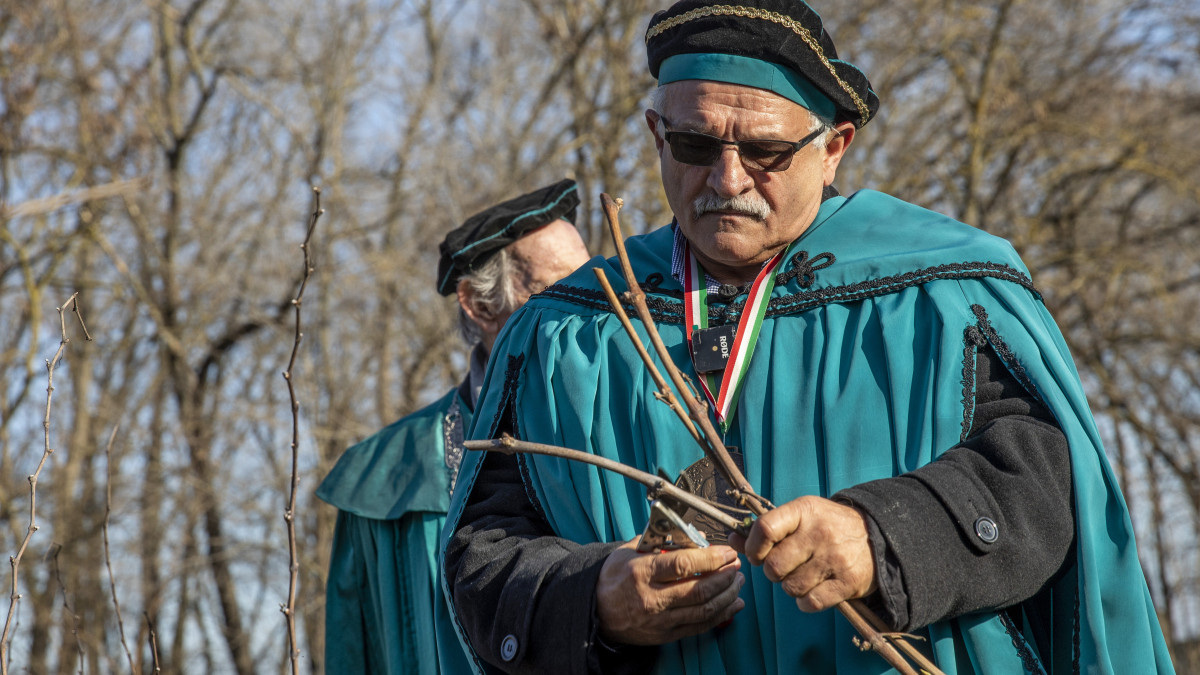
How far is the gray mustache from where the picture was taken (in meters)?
2.36

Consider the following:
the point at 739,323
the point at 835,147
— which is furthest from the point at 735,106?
the point at 739,323

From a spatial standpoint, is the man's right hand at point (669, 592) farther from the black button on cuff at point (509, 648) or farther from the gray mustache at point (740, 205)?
the gray mustache at point (740, 205)

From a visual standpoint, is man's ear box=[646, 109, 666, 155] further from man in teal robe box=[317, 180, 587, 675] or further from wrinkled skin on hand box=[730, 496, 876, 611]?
man in teal robe box=[317, 180, 587, 675]

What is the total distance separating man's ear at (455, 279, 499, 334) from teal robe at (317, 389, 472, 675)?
0.26 metres

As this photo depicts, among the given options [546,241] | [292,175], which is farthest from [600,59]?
[546,241]

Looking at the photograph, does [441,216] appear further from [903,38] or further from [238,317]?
[903,38]

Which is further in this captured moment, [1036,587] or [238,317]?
[238,317]

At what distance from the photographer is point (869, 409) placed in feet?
6.99

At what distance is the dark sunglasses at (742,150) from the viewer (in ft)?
7.72

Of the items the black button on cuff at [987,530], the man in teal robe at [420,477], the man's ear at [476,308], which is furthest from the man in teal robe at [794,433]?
the man's ear at [476,308]

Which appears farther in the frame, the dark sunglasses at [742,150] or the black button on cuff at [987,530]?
the dark sunglasses at [742,150]

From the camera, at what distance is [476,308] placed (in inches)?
169

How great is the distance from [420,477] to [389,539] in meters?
0.21

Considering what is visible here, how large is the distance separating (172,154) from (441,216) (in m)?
2.54
